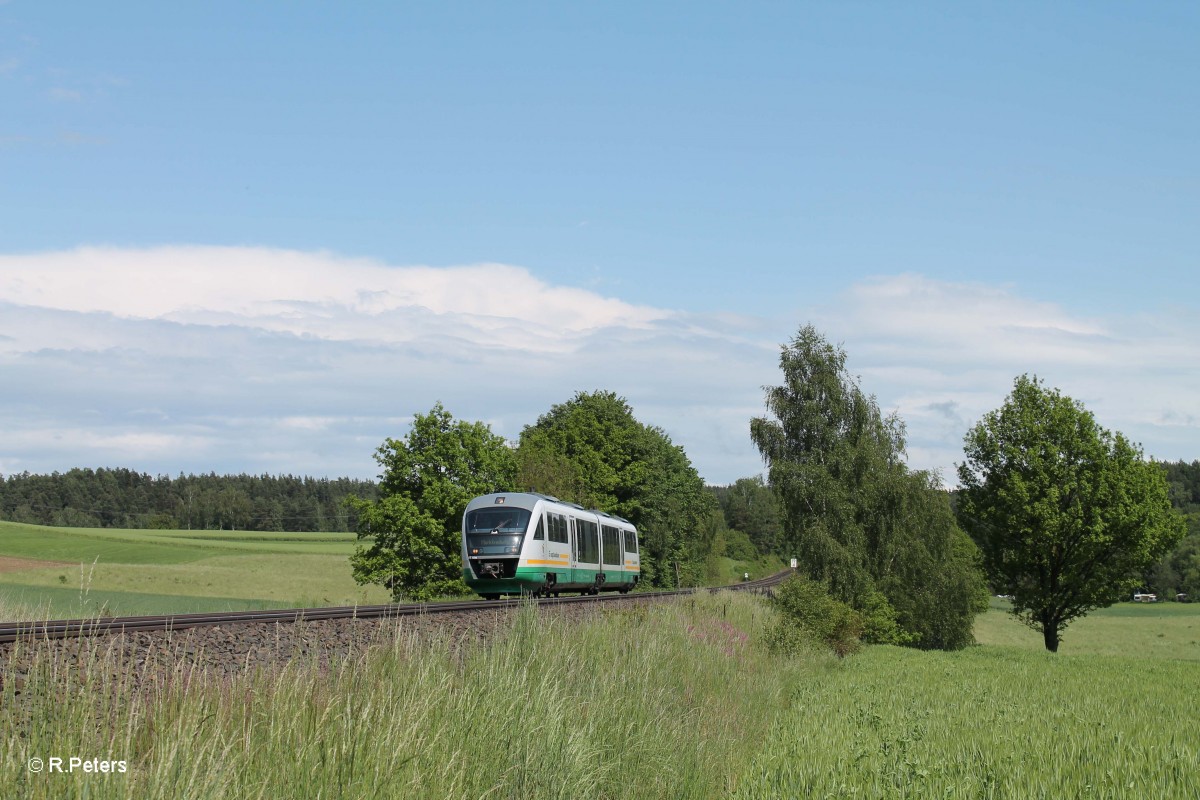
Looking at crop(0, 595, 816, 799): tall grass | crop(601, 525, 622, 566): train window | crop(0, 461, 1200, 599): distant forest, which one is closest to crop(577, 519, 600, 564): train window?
crop(601, 525, 622, 566): train window

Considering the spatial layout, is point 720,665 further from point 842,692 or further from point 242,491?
point 242,491

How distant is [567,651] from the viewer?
484 inches

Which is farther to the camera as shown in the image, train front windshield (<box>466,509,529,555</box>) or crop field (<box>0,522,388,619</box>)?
crop field (<box>0,522,388,619</box>)

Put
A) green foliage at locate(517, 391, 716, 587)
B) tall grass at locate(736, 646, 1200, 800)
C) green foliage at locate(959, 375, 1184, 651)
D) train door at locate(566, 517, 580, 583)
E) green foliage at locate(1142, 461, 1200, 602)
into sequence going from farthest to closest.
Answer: green foliage at locate(1142, 461, 1200, 602), green foliage at locate(517, 391, 716, 587), green foliage at locate(959, 375, 1184, 651), train door at locate(566, 517, 580, 583), tall grass at locate(736, 646, 1200, 800)

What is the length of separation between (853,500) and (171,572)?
1754 inches

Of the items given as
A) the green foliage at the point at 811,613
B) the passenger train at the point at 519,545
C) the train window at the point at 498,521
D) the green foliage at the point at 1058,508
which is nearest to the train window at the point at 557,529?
the passenger train at the point at 519,545

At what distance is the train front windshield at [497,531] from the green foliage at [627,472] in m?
36.5

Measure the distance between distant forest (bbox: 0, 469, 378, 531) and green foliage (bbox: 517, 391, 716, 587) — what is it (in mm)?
85897

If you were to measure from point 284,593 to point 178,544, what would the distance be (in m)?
50.3

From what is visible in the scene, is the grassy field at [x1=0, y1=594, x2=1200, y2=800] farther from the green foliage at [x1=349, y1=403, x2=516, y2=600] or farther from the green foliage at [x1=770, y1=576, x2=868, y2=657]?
the green foliage at [x1=349, y1=403, x2=516, y2=600]

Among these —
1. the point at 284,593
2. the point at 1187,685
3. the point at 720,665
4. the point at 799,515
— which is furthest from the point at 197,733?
the point at 284,593

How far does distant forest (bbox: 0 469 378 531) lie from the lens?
158 m

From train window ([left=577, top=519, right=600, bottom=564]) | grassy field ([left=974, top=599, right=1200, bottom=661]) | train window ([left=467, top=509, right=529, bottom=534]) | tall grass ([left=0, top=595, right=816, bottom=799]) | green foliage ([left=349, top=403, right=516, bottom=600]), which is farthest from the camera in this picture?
grassy field ([left=974, top=599, right=1200, bottom=661])

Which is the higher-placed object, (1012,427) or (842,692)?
(1012,427)
